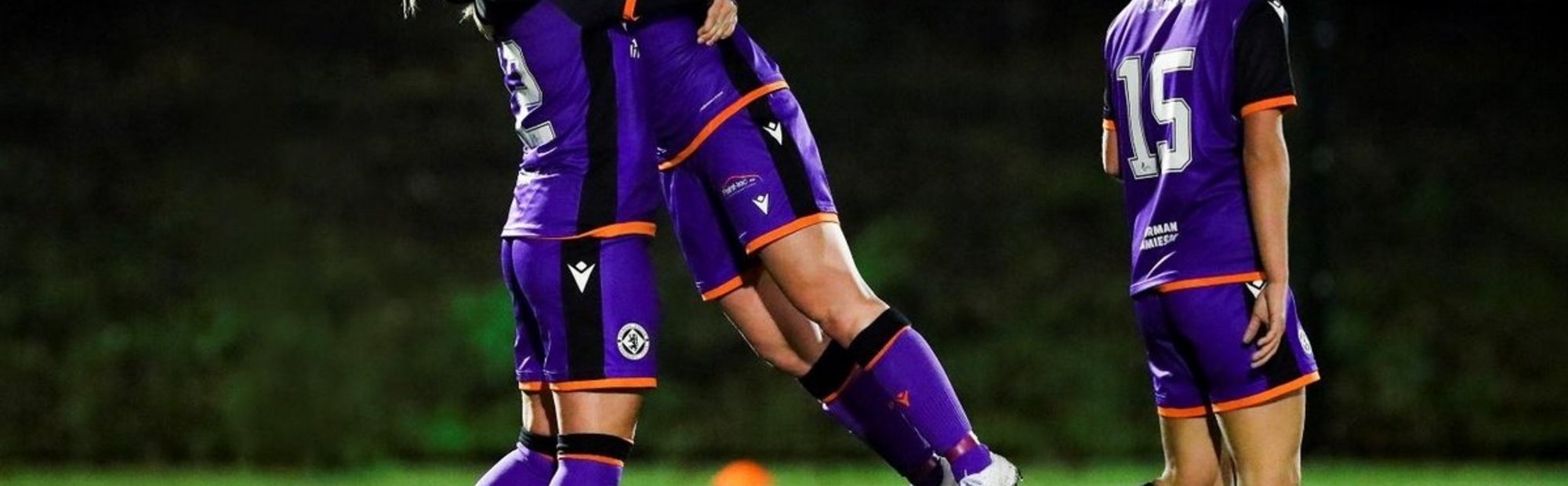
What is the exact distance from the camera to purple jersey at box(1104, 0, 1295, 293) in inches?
136

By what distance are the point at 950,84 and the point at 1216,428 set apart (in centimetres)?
645

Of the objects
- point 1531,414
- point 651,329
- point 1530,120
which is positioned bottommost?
point 1531,414

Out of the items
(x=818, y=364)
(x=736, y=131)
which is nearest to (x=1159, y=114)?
(x=736, y=131)

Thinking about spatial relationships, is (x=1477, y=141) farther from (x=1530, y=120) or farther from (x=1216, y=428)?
(x=1216, y=428)

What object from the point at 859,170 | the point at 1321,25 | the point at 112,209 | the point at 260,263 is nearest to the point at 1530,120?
the point at 1321,25

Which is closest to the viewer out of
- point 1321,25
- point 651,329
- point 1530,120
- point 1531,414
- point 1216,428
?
point 651,329

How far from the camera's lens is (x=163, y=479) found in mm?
7980

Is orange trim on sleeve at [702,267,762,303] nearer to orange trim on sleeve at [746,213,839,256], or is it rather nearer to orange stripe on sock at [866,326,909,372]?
orange trim on sleeve at [746,213,839,256]

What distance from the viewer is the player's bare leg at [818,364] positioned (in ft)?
12.7

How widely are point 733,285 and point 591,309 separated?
25.7 inches

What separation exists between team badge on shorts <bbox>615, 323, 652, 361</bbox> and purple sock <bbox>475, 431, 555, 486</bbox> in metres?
0.41

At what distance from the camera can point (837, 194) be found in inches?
385

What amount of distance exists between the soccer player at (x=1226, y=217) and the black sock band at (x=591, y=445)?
3.62 ft

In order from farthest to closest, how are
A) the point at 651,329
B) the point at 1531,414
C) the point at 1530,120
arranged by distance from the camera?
the point at 1530,120 → the point at 1531,414 → the point at 651,329
